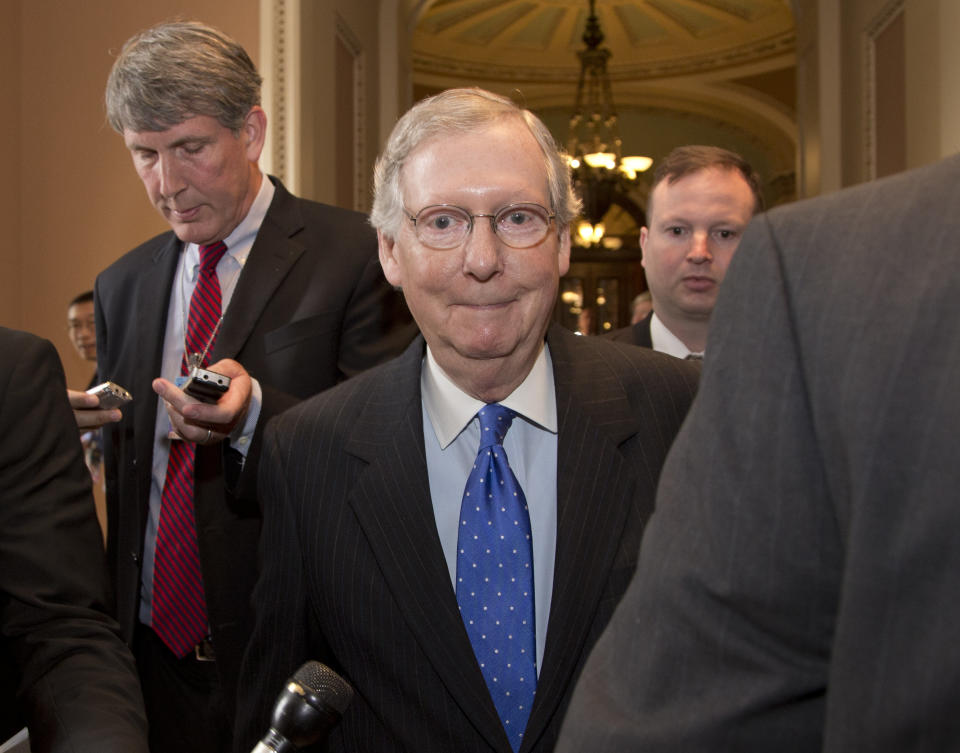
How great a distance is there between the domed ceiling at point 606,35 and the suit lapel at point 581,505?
1131cm

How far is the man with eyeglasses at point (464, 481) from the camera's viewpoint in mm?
1446

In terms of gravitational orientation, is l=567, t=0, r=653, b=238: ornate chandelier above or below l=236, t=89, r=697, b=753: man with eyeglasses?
above

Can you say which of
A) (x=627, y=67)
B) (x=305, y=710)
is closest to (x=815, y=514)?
(x=305, y=710)

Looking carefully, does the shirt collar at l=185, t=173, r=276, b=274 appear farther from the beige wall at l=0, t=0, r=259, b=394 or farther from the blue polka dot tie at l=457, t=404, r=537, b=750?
the beige wall at l=0, t=0, r=259, b=394

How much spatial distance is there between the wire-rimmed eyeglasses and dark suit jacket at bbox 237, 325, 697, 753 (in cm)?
21

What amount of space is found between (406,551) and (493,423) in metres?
0.23

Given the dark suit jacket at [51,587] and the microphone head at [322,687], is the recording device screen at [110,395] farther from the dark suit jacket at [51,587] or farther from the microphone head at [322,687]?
the microphone head at [322,687]

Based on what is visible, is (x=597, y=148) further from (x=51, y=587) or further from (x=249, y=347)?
(x=51, y=587)

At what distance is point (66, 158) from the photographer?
4.76m

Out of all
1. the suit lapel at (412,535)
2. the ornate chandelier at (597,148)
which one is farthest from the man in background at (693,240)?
the ornate chandelier at (597,148)

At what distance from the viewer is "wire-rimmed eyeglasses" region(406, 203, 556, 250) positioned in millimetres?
1608

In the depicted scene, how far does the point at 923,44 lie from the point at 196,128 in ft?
14.5

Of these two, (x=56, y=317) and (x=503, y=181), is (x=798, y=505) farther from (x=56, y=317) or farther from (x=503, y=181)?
(x=56, y=317)

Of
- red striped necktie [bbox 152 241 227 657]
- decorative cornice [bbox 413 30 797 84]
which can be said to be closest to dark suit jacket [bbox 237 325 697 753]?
red striped necktie [bbox 152 241 227 657]
